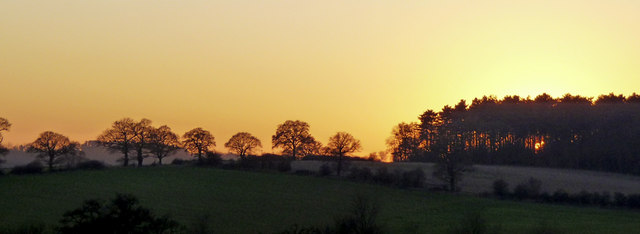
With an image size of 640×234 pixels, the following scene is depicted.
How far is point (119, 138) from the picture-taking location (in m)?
88.7

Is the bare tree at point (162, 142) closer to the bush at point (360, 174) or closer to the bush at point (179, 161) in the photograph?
the bush at point (179, 161)

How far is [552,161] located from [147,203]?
6853 cm

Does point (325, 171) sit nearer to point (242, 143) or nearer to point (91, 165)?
point (242, 143)

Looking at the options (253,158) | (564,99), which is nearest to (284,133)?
(253,158)

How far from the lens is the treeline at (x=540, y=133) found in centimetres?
10550

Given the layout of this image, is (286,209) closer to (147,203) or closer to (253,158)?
(147,203)

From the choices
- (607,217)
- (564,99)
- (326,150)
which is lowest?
(607,217)

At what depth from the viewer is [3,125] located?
84250mm

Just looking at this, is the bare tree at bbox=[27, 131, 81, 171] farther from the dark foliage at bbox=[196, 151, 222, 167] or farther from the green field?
the dark foliage at bbox=[196, 151, 222, 167]

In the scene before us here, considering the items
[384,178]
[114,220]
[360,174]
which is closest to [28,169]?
[360,174]

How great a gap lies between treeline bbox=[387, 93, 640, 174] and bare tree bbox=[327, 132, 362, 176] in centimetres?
2123

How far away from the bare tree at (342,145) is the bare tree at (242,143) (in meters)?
Result: 12.8

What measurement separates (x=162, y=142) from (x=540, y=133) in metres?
61.9

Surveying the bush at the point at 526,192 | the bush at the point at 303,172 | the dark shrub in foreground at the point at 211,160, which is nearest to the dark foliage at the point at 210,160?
the dark shrub in foreground at the point at 211,160
